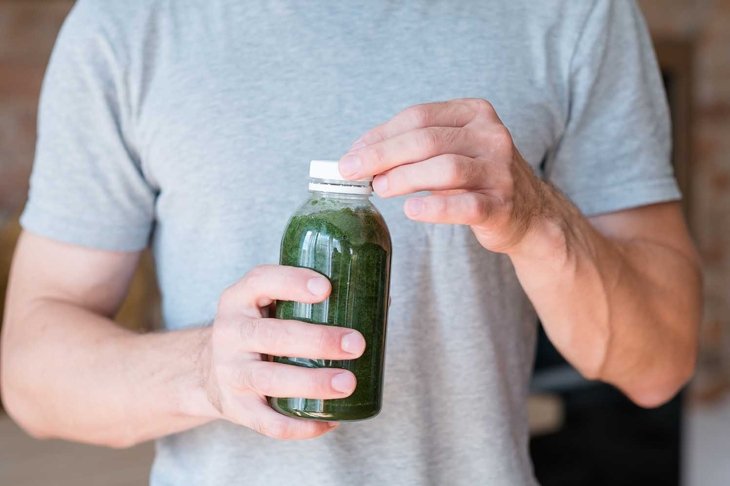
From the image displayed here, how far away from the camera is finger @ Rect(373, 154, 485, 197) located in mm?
858

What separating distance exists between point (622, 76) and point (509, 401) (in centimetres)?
46

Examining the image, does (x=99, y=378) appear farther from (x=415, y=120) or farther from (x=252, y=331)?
(x=415, y=120)

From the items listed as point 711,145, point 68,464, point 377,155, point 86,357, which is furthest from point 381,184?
point 711,145

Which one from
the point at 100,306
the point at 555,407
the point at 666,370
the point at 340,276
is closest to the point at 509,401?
the point at 666,370

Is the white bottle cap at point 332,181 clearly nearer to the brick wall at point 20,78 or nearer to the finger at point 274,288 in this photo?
the finger at point 274,288

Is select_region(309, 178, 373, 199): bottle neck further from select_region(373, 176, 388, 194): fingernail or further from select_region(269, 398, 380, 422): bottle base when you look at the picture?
select_region(269, 398, 380, 422): bottle base

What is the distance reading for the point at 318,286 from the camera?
2.91ft

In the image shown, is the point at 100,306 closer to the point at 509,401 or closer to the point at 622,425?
the point at 509,401

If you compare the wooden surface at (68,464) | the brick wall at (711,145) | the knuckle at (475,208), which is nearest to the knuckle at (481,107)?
the knuckle at (475,208)

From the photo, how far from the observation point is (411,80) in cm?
118

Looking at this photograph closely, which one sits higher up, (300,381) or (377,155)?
(377,155)

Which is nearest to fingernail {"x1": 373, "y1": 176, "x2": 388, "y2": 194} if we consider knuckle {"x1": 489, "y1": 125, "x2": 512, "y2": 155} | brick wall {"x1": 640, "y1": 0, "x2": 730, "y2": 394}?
knuckle {"x1": 489, "y1": 125, "x2": 512, "y2": 155}

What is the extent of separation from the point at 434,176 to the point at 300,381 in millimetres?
226

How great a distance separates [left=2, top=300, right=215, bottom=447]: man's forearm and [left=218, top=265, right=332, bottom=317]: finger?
16 centimetres
